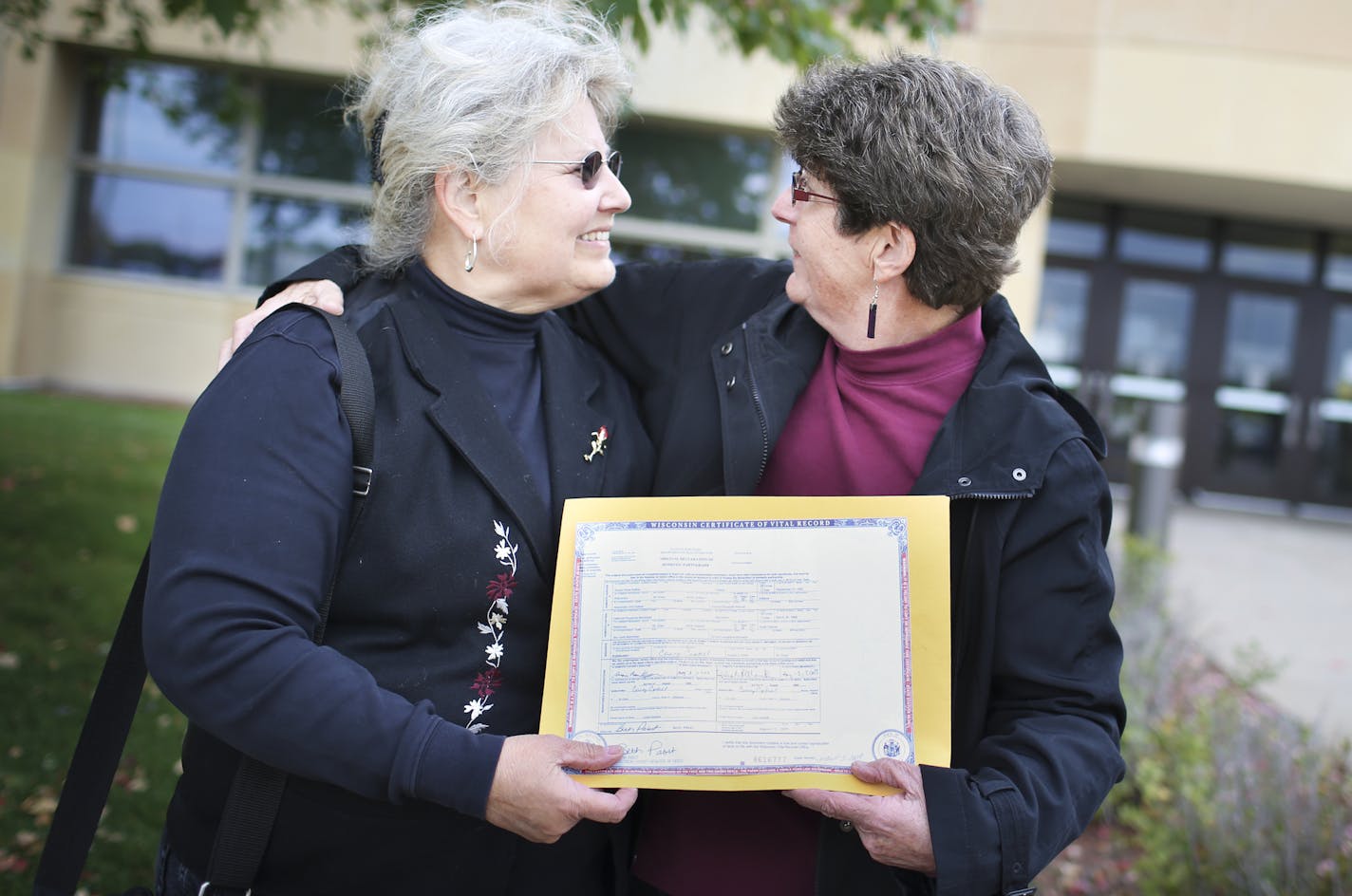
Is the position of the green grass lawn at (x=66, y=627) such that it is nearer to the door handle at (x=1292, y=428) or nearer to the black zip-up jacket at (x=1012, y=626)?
the black zip-up jacket at (x=1012, y=626)

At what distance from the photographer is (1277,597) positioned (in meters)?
8.70

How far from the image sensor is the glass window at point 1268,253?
44.5ft

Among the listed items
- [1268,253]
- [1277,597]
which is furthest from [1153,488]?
[1268,253]

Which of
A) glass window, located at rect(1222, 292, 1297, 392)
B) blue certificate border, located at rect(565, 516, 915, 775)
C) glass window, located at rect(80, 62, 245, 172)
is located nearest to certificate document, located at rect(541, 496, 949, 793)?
blue certificate border, located at rect(565, 516, 915, 775)

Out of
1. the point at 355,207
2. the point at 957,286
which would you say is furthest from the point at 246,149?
the point at 957,286

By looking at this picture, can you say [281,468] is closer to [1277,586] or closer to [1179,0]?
[1277,586]

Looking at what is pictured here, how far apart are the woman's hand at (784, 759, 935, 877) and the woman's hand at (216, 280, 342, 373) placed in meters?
1.09

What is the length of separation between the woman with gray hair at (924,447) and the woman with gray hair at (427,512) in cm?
A: 21

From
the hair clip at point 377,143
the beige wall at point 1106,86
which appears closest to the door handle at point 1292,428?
the beige wall at point 1106,86

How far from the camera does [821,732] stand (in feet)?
5.49

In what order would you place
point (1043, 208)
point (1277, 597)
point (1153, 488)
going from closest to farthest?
point (1153, 488), point (1277, 597), point (1043, 208)

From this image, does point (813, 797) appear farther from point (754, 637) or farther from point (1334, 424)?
point (1334, 424)

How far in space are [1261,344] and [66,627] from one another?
43.7 feet

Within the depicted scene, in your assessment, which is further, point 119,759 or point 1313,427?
point 1313,427
